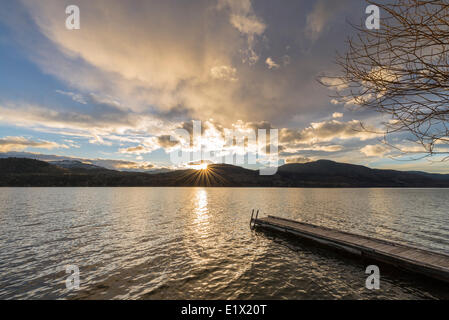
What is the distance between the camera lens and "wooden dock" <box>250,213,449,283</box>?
1280 cm

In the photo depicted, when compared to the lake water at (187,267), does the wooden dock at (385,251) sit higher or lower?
higher

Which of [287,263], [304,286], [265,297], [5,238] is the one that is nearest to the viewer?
[265,297]

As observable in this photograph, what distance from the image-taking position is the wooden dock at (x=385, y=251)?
42.0 ft

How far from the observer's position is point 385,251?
15406mm

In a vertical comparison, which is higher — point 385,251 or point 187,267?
point 385,251

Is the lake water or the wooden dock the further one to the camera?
the wooden dock

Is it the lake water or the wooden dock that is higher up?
the wooden dock

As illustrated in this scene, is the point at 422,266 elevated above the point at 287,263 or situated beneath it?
elevated above

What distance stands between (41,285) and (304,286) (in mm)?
16402

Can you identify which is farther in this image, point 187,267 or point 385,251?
point 385,251

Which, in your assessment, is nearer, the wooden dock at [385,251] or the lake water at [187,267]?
the lake water at [187,267]

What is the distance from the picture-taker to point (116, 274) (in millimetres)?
13219
